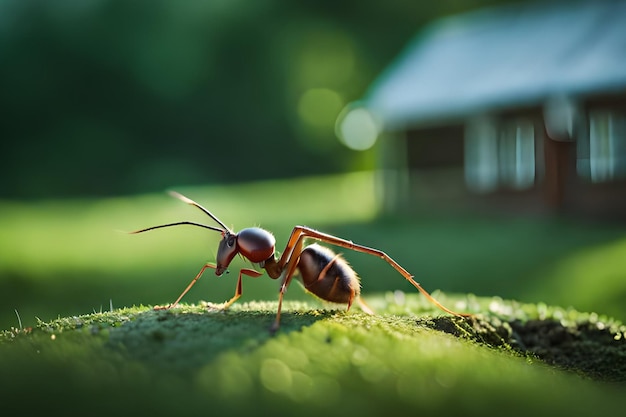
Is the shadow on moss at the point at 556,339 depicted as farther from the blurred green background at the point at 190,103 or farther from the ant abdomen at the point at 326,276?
the blurred green background at the point at 190,103

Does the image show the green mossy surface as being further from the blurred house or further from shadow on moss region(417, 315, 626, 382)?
the blurred house

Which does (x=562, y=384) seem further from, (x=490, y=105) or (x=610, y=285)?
(x=490, y=105)

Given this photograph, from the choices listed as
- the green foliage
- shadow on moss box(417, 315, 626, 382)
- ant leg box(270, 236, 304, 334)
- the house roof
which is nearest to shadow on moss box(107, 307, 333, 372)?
ant leg box(270, 236, 304, 334)

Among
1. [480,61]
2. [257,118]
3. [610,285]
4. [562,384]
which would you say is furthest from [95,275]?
[257,118]

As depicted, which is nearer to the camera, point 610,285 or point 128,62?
point 610,285

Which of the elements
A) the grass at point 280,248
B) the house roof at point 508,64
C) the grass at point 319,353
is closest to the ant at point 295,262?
the grass at point 319,353

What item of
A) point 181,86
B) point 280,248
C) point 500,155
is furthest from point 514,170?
point 181,86

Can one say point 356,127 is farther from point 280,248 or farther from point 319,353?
→ point 319,353
